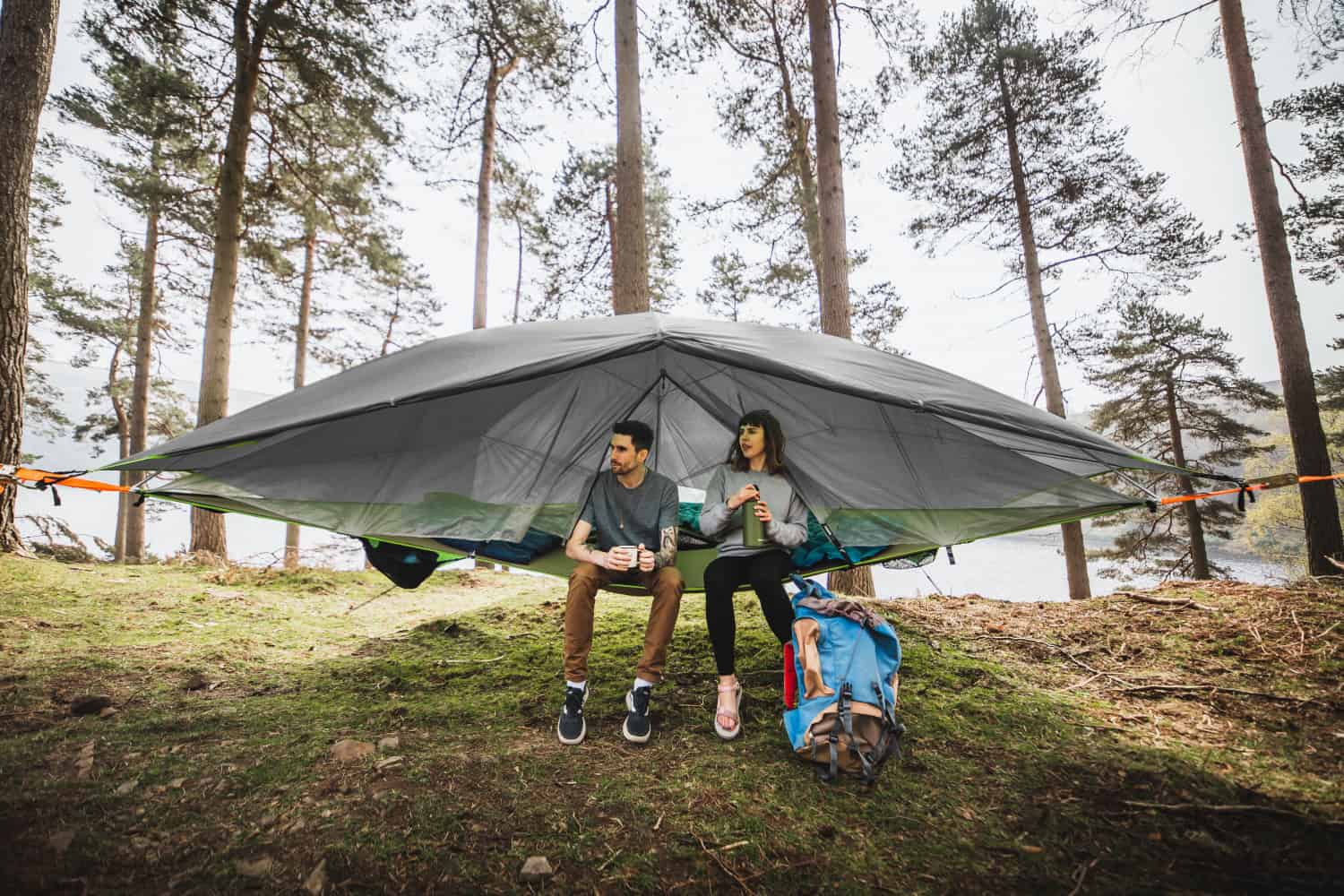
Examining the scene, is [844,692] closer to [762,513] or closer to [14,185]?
[762,513]

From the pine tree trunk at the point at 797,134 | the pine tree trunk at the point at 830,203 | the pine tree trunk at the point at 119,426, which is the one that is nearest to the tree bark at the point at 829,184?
the pine tree trunk at the point at 830,203

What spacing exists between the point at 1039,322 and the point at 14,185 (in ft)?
27.9

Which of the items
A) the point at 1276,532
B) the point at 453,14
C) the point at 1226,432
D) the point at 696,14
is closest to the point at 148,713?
the point at 696,14

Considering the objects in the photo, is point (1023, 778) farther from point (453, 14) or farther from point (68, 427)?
point (68, 427)

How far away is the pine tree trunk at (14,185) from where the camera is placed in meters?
3.22

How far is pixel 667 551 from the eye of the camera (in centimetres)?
199

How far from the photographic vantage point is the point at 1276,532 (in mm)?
15102

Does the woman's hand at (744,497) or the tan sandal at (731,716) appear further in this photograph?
the woman's hand at (744,497)

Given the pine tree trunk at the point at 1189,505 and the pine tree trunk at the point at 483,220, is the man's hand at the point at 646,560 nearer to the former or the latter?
the pine tree trunk at the point at 483,220

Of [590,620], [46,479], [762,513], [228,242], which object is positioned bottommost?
[590,620]

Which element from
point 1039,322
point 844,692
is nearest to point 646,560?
point 844,692

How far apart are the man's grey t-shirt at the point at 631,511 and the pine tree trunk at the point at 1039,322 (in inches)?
211

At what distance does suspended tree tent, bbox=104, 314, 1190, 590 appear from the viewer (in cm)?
193

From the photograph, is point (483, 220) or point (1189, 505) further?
point (1189, 505)
